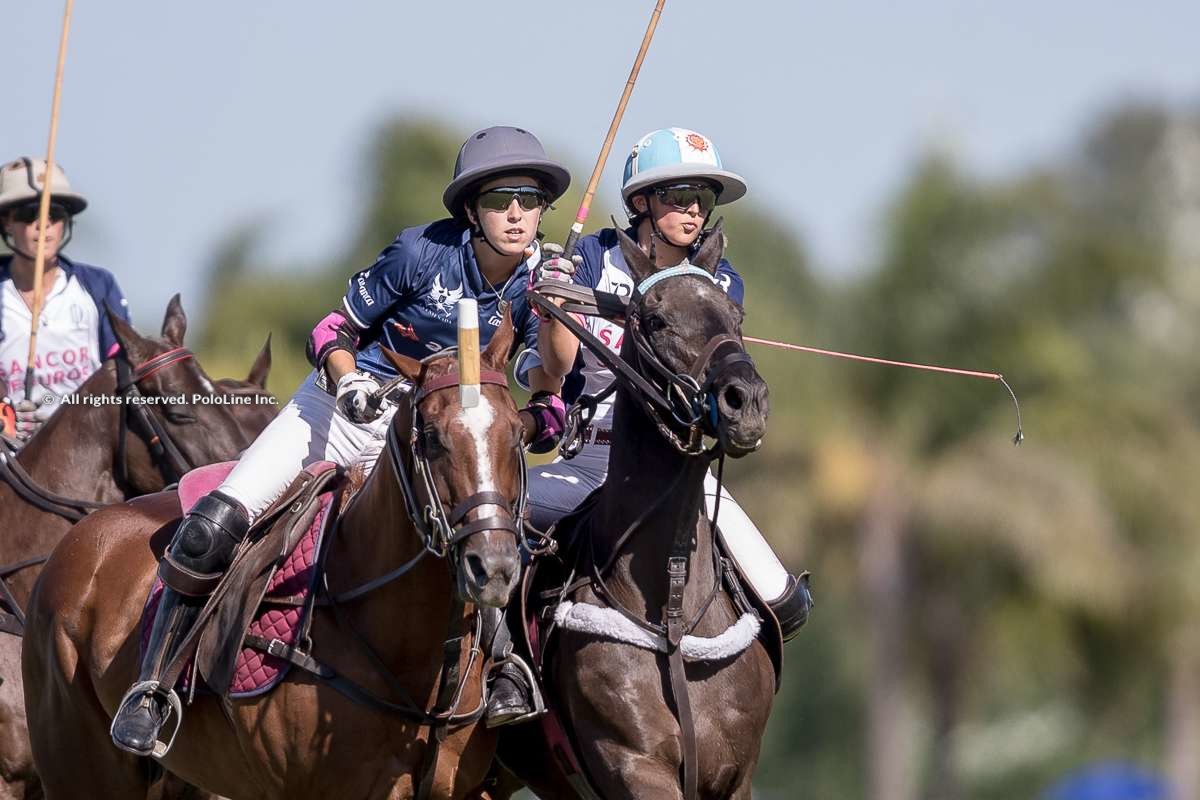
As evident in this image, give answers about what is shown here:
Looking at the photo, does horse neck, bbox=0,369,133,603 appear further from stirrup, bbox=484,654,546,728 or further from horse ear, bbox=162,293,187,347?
stirrup, bbox=484,654,546,728

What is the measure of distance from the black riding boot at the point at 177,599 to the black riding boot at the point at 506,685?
1.17 m

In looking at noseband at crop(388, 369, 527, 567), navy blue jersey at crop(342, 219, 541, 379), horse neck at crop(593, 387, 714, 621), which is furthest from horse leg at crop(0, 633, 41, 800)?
horse neck at crop(593, 387, 714, 621)

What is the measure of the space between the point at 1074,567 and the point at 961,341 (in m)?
3.35

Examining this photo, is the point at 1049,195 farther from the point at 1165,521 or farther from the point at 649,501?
the point at 649,501

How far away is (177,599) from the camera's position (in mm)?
7387

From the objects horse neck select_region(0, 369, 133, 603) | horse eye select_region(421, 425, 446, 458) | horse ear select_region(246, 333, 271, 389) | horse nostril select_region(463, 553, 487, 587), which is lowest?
horse neck select_region(0, 369, 133, 603)

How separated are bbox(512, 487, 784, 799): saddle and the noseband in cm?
89

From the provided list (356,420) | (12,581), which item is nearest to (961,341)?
(12,581)

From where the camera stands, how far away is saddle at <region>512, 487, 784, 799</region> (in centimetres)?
699

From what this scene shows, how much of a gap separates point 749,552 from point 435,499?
1794 mm

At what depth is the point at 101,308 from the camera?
35.3 ft

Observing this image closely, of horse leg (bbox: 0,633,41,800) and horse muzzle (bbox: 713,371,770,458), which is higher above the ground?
horse muzzle (bbox: 713,371,770,458)

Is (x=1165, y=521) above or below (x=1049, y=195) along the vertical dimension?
below

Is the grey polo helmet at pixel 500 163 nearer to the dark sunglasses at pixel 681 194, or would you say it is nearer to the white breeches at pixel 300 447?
the dark sunglasses at pixel 681 194
